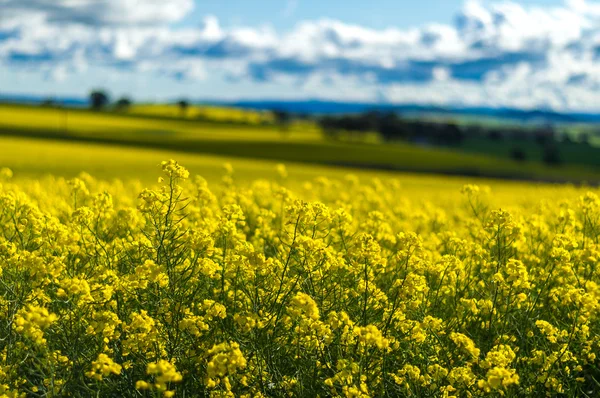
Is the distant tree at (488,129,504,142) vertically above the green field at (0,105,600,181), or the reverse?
the distant tree at (488,129,504,142)

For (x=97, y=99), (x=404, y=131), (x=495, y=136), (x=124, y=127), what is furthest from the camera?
(x=97, y=99)

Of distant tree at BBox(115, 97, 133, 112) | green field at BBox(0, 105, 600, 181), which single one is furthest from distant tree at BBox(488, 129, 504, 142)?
distant tree at BBox(115, 97, 133, 112)

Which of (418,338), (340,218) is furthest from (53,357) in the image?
(340,218)

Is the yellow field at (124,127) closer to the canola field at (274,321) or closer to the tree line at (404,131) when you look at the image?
the tree line at (404,131)

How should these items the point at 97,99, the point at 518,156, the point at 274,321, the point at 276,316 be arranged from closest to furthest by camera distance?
the point at 274,321 < the point at 276,316 < the point at 518,156 < the point at 97,99

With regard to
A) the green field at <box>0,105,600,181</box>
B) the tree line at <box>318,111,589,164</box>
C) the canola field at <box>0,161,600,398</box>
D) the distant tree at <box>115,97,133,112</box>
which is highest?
the distant tree at <box>115,97,133,112</box>

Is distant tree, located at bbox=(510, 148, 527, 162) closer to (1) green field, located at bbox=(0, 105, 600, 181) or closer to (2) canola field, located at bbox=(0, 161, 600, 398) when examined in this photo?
(1) green field, located at bbox=(0, 105, 600, 181)

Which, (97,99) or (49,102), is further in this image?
(97,99)

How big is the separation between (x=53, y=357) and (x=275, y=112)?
6397 inches

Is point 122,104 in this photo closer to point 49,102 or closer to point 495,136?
point 49,102

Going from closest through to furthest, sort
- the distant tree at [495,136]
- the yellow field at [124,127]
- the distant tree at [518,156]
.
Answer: the yellow field at [124,127]
the distant tree at [518,156]
the distant tree at [495,136]

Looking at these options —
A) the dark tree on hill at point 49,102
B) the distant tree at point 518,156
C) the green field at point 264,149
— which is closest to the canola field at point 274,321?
the green field at point 264,149

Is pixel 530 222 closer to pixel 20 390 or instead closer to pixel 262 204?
pixel 262 204

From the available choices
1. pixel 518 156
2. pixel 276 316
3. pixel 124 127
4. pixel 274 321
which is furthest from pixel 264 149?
pixel 274 321
